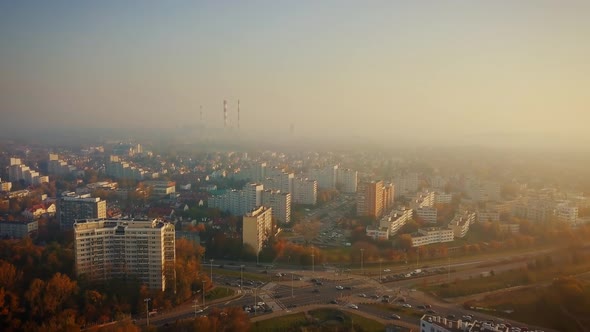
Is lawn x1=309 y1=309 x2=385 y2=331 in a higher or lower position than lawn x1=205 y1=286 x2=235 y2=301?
higher

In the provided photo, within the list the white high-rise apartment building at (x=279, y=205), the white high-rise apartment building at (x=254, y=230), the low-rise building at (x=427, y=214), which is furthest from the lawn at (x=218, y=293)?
the low-rise building at (x=427, y=214)

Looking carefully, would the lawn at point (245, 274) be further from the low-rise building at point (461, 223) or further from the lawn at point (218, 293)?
the low-rise building at point (461, 223)

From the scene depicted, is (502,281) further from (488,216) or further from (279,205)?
(279,205)

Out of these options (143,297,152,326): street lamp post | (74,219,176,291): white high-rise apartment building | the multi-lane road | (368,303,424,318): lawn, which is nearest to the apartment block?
the multi-lane road

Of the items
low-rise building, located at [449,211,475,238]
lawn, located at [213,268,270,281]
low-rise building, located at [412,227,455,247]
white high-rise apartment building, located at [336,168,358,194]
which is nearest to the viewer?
lawn, located at [213,268,270,281]

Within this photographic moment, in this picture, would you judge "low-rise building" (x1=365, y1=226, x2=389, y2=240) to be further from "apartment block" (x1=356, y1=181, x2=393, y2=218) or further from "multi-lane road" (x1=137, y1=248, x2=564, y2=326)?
"apartment block" (x1=356, y1=181, x2=393, y2=218)

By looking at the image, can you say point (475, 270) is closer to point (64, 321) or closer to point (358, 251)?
point (358, 251)
